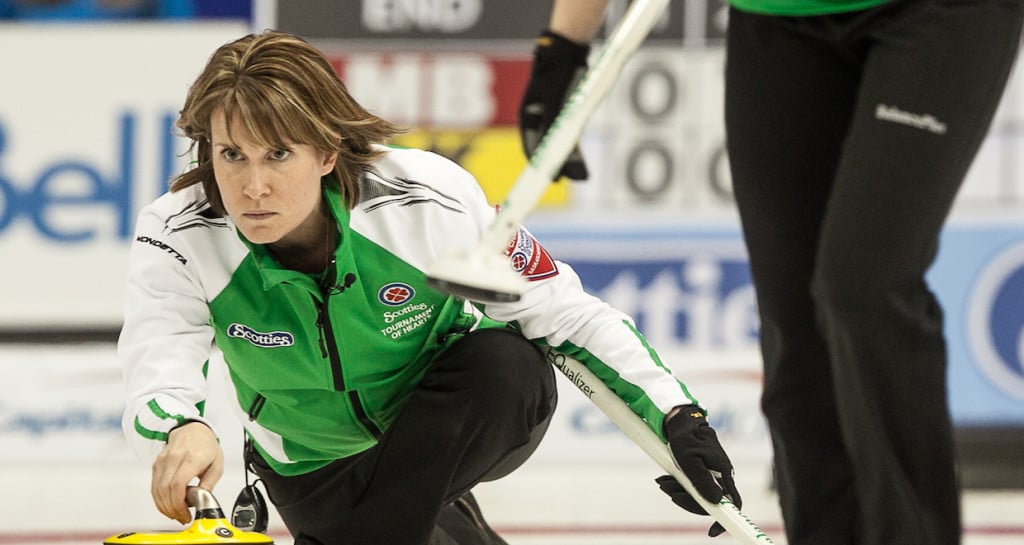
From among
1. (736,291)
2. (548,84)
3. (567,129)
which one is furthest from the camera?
(736,291)

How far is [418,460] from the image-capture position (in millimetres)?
1797

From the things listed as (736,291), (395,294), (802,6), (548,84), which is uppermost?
(802,6)

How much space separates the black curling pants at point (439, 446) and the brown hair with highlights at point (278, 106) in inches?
11.6

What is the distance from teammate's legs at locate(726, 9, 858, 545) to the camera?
66.3 inches

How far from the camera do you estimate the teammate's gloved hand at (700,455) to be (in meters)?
1.61

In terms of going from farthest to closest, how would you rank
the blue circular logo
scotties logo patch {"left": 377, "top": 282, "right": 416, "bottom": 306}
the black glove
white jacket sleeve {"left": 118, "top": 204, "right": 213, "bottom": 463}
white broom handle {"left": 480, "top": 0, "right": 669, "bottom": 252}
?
the blue circular logo < the black glove < scotties logo patch {"left": 377, "top": 282, "right": 416, "bottom": 306} < white jacket sleeve {"left": 118, "top": 204, "right": 213, "bottom": 463} < white broom handle {"left": 480, "top": 0, "right": 669, "bottom": 252}

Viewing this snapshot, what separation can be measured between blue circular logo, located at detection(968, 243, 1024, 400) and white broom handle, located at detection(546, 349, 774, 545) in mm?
2229

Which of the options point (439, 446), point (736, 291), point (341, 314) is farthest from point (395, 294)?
point (736, 291)

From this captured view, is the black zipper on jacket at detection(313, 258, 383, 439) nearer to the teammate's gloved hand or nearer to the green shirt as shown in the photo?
the teammate's gloved hand

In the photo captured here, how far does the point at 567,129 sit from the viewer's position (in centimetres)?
144

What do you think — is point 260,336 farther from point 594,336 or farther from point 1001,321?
point 1001,321

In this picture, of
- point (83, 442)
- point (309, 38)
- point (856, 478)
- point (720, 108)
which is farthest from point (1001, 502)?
point (83, 442)

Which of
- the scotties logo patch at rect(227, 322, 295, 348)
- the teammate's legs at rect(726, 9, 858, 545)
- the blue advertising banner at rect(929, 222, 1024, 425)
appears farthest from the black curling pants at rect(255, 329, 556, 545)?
the blue advertising banner at rect(929, 222, 1024, 425)

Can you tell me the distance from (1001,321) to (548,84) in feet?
7.54
